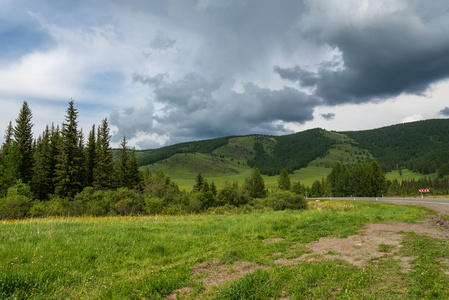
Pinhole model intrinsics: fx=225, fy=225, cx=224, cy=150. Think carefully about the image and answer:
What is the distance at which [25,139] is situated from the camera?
5000cm

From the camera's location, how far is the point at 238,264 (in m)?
7.75

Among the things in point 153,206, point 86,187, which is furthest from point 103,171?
point 153,206

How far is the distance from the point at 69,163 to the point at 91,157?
982cm

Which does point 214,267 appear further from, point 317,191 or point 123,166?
point 317,191

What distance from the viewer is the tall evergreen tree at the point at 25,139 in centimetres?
4642

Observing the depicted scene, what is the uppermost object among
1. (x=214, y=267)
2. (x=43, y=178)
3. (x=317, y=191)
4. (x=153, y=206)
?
(x=43, y=178)

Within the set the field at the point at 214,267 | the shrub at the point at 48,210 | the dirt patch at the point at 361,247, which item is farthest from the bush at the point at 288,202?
the shrub at the point at 48,210

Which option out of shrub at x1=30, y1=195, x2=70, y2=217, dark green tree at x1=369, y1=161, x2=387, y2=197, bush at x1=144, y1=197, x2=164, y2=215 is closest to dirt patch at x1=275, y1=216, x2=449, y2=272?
bush at x1=144, y1=197, x2=164, y2=215

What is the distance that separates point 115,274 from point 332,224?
12.9 meters

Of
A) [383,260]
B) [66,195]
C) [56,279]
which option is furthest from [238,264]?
[66,195]

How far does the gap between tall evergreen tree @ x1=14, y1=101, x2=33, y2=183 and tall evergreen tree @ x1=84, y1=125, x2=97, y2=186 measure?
407 inches

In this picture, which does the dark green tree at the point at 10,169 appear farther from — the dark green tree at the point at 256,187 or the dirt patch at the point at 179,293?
the dark green tree at the point at 256,187

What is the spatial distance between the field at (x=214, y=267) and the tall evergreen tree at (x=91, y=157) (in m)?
43.7

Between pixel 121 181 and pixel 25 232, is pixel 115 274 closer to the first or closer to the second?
pixel 25 232
